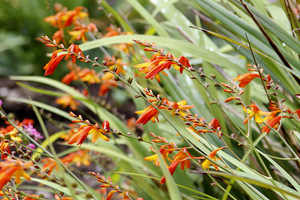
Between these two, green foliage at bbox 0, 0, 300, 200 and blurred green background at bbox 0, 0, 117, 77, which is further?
blurred green background at bbox 0, 0, 117, 77

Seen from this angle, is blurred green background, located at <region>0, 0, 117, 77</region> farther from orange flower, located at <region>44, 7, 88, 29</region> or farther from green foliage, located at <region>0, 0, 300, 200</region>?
green foliage, located at <region>0, 0, 300, 200</region>

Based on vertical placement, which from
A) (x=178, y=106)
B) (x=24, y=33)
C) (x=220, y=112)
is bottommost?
(x=24, y=33)

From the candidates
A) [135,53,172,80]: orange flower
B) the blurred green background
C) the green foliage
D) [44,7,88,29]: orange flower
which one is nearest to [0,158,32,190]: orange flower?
the green foliage

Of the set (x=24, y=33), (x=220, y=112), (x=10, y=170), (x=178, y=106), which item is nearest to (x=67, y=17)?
(x=220, y=112)

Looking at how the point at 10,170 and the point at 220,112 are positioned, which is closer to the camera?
the point at 10,170

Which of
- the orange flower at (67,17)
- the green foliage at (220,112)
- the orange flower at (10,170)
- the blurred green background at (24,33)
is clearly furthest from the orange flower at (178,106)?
the blurred green background at (24,33)

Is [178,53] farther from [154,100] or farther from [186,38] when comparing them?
[154,100]

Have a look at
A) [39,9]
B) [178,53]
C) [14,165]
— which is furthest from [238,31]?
[39,9]

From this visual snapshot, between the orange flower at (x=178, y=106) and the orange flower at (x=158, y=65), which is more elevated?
the orange flower at (x=158, y=65)

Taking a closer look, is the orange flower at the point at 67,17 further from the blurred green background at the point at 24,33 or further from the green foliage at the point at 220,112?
the blurred green background at the point at 24,33

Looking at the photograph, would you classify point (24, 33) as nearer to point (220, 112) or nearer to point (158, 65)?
point (220, 112)

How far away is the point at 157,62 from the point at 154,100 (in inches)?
3.0

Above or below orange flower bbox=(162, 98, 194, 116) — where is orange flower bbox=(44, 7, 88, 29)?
above

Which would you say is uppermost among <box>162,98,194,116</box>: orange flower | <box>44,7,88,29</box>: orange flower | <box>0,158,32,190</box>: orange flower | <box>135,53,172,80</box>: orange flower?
<box>135,53,172,80</box>: orange flower
